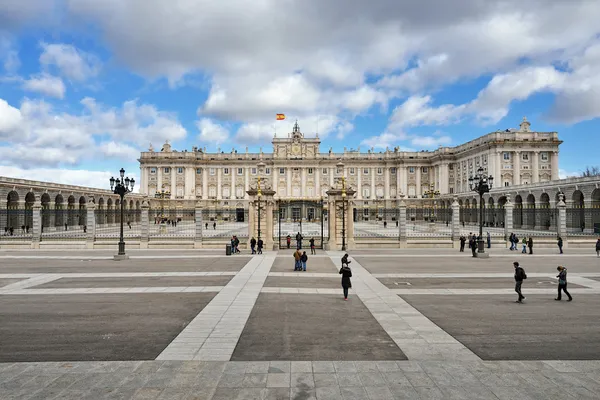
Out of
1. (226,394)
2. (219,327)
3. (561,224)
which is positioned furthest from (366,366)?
(561,224)

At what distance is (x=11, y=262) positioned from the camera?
22234 mm

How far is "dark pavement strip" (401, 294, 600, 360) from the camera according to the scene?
8215 millimetres

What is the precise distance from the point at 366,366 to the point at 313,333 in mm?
2247

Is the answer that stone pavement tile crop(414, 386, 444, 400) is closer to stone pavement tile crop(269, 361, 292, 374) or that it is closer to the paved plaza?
the paved plaza

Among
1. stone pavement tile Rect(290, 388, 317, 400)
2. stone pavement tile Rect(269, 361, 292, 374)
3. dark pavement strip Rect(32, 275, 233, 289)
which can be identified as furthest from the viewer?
dark pavement strip Rect(32, 275, 233, 289)

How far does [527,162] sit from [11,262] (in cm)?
7917

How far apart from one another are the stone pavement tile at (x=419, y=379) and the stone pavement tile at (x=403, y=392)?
0.70 ft

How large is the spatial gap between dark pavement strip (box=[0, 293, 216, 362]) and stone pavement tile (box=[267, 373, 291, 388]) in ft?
8.41

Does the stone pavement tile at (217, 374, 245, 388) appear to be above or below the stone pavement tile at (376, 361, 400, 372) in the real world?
above

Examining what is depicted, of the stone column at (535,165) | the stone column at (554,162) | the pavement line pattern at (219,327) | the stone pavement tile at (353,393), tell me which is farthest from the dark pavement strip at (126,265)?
the stone column at (554,162)

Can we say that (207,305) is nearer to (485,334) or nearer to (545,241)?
(485,334)

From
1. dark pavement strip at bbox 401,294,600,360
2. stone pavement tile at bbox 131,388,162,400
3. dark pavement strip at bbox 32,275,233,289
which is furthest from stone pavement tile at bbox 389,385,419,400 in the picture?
dark pavement strip at bbox 32,275,233,289

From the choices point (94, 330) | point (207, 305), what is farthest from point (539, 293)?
point (94, 330)

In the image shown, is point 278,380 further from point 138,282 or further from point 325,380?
point 138,282
